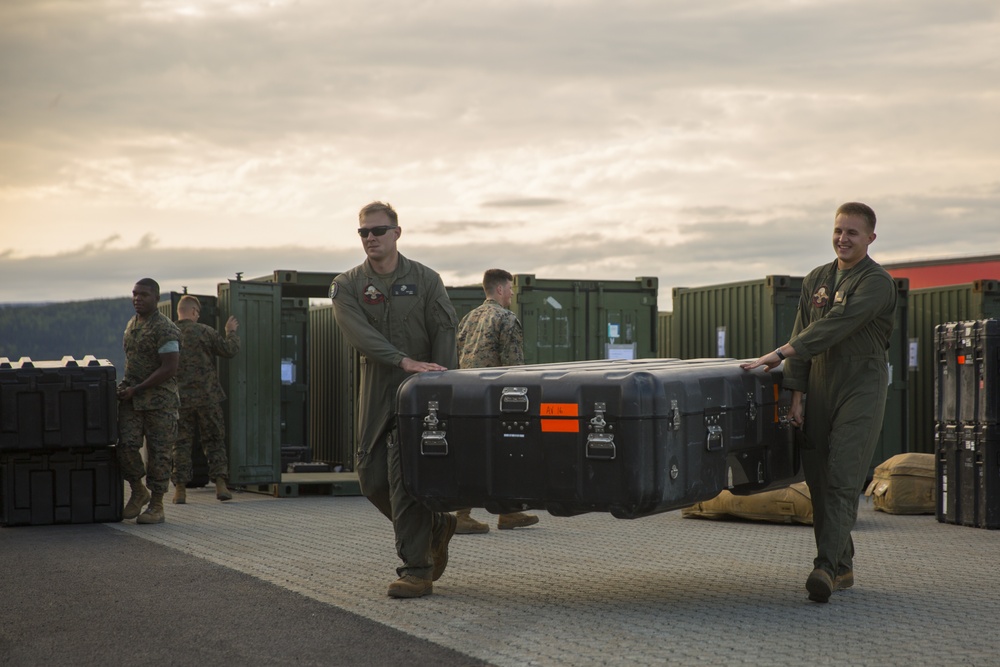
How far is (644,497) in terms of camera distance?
19.0 feet

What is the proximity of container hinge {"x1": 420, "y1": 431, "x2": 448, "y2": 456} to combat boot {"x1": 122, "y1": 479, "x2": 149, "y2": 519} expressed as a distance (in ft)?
18.3

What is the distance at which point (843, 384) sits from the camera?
6.73 meters

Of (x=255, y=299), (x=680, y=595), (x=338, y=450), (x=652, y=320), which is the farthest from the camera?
(x=338, y=450)

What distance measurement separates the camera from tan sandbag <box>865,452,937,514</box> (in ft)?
37.5

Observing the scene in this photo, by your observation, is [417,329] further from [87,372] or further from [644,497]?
[87,372]

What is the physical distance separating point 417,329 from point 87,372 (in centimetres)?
501

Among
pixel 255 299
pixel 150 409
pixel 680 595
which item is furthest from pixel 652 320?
pixel 680 595

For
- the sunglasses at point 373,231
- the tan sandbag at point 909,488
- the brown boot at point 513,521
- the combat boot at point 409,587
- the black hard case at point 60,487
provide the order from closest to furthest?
the combat boot at point 409,587 < the sunglasses at point 373,231 < the brown boot at point 513,521 < the black hard case at point 60,487 < the tan sandbag at point 909,488

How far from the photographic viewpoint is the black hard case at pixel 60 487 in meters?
10.6

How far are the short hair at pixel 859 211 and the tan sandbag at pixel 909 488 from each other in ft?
17.4

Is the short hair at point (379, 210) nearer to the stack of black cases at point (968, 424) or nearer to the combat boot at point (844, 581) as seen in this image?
the combat boot at point (844, 581)

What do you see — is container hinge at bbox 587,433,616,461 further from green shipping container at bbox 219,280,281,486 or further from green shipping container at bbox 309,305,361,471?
green shipping container at bbox 309,305,361,471

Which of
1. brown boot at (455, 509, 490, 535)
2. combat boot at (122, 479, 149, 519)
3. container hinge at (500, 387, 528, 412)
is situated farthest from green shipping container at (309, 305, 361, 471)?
container hinge at (500, 387, 528, 412)

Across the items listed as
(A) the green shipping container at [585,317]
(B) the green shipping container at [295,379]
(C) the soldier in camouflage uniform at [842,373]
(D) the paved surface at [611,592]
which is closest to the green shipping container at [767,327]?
(A) the green shipping container at [585,317]
